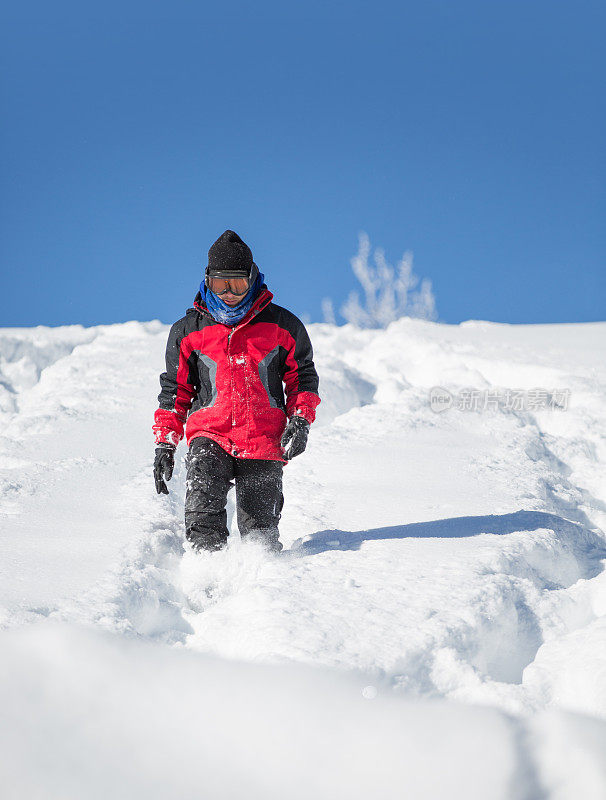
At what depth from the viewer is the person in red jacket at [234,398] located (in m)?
2.95

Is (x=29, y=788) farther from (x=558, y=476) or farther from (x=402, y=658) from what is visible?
(x=558, y=476)

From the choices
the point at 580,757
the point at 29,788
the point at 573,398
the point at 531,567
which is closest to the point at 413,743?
the point at 580,757

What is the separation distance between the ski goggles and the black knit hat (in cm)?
2

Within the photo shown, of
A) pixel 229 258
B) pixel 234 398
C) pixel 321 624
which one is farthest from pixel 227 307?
pixel 321 624

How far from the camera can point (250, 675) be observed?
1672 mm

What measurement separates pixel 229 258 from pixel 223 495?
1.00 metres

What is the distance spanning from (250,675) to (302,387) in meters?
1.63

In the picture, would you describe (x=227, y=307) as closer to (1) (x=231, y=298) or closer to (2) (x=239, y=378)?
(1) (x=231, y=298)

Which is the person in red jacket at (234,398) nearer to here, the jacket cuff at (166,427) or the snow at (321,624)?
the jacket cuff at (166,427)

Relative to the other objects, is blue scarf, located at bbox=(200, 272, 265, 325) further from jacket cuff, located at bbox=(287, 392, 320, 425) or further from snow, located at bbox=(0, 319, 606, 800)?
snow, located at bbox=(0, 319, 606, 800)

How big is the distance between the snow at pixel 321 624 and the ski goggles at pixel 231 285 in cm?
107

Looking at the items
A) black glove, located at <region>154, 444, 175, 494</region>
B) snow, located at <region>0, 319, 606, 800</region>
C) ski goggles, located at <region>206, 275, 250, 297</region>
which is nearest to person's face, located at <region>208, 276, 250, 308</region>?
ski goggles, located at <region>206, 275, 250, 297</region>

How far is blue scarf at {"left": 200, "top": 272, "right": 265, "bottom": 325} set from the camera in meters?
2.92

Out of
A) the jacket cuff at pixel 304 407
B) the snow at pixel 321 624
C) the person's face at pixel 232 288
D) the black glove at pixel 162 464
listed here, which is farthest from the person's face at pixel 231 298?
the snow at pixel 321 624
